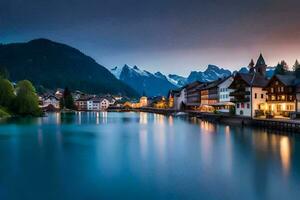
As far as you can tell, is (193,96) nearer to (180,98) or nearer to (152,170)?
(180,98)

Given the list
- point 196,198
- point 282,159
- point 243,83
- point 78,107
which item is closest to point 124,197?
Result: point 196,198

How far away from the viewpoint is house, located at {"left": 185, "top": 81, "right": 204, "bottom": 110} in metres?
115

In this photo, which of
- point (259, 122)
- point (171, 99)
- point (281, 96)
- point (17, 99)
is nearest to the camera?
point (259, 122)

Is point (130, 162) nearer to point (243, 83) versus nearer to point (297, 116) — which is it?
point (297, 116)

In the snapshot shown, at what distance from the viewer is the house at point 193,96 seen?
114575 mm

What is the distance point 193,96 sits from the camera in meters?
119

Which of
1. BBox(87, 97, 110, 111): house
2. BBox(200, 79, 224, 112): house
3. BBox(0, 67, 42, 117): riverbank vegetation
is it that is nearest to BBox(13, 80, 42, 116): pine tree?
BBox(0, 67, 42, 117): riverbank vegetation

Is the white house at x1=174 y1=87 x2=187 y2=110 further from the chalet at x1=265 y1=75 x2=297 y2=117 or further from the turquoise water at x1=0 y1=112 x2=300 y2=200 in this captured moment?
the turquoise water at x1=0 y1=112 x2=300 y2=200

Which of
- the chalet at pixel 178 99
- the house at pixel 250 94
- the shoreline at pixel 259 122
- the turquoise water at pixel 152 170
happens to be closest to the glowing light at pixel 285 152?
the turquoise water at pixel 152 170

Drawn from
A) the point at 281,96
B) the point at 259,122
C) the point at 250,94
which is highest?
the point at 250,94

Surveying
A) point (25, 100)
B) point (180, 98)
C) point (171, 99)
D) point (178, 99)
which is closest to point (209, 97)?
point (180, 98)

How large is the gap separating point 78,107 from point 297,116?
151m

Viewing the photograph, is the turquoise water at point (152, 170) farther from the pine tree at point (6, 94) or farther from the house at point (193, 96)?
the house at point (193, 96)

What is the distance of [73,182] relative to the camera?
832 inches
